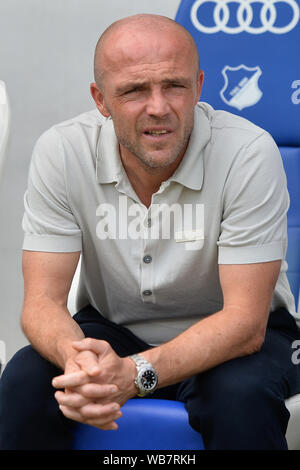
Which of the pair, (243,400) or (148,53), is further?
(148,53)

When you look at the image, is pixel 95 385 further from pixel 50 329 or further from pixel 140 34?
pixel 140 34

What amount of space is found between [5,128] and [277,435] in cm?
88

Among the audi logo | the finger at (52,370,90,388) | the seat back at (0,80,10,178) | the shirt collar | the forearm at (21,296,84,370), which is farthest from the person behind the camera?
the audi logo

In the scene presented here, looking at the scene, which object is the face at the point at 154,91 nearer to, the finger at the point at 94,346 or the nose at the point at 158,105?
the nose at the point at 158,105

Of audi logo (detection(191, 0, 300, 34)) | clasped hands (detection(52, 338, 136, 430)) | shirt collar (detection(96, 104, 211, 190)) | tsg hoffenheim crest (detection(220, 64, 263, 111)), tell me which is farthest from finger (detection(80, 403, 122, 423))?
audi logo (detection(191, 0, 300, 34))

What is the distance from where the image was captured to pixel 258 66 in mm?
1974

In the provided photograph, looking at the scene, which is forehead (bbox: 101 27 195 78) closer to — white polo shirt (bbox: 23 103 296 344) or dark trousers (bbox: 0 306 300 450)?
white polo shirt (bbox: 23 103 296 344)

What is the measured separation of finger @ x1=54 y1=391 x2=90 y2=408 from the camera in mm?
1421

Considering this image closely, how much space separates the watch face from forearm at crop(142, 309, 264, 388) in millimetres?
14

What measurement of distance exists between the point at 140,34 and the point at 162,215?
367mm

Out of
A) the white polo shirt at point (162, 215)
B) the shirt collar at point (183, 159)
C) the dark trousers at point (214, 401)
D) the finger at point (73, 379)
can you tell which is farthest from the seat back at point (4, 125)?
the finger at point (73, 379)

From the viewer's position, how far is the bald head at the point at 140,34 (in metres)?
1.62

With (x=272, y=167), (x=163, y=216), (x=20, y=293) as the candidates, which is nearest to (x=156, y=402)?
(x=163, y=216)

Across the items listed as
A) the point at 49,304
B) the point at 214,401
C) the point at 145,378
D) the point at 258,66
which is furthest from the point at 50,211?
the point at 258,66
